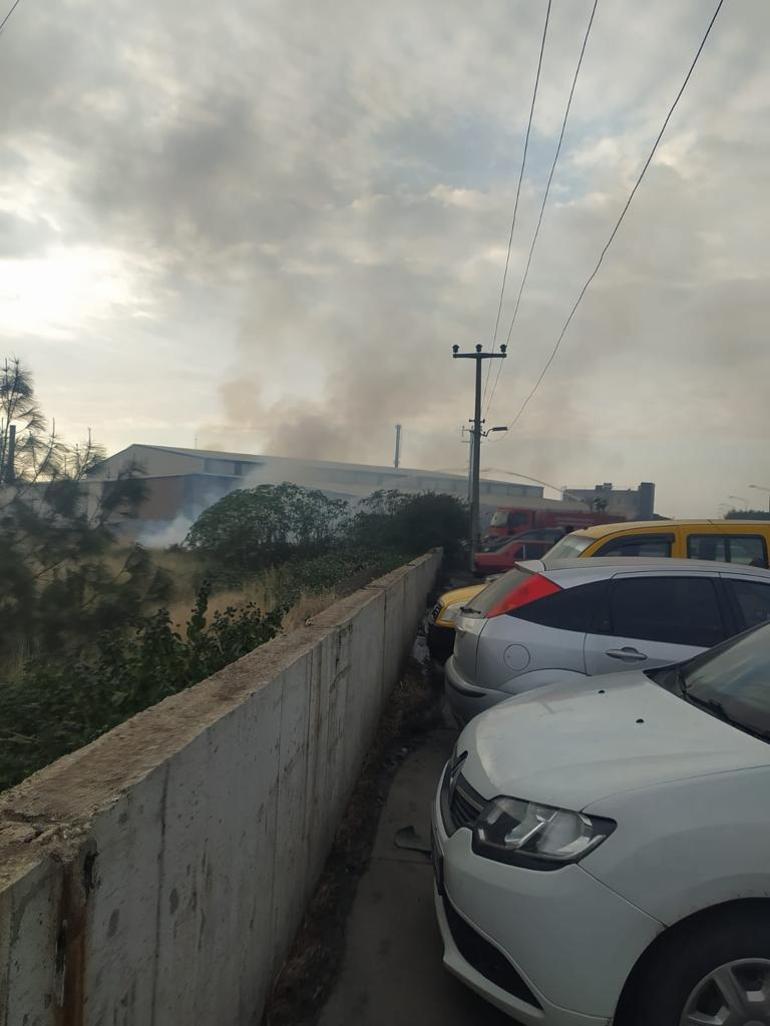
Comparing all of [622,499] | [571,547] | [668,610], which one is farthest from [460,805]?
[622,499]

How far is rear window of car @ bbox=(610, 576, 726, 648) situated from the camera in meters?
4.59

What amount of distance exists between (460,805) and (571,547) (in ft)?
13.4

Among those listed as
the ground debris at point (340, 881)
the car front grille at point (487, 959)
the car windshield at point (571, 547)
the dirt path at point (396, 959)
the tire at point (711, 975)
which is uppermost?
the car windshield at point (571, 547)

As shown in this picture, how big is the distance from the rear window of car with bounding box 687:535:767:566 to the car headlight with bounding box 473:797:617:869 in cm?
436

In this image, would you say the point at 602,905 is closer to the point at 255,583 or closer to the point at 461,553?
the point at 255,583

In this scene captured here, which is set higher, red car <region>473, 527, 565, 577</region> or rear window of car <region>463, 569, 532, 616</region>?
rear window of car <region>463, 569, 532, 616</region>

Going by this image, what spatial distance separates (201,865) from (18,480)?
532 cm

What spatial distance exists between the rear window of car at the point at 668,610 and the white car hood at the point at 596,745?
114 centimetres

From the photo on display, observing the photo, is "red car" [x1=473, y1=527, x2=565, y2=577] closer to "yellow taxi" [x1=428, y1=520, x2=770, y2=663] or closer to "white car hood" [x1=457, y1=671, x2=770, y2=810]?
"yellow taxi" [x1=428, y1=520, x2=770, y2=663]

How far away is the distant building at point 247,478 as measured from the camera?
40.9 metres

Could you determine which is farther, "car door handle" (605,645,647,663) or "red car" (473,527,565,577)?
"red car" (473,527,565,577)

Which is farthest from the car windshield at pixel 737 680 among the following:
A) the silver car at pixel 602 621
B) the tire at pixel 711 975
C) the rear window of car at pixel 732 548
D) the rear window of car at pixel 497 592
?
the rear window of car at pixel 732 548

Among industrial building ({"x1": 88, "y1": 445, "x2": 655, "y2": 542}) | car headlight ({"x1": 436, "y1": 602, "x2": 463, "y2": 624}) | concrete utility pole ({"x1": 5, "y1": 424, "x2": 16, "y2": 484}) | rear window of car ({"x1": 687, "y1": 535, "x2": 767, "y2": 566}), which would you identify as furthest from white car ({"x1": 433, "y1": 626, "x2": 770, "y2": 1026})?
industrial building ({"x1": 88, "y1": 445, "x2": 655, "y2": 542})

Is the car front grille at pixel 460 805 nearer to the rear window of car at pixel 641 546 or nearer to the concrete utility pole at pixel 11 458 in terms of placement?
the rear window of car at pixel 641 546
